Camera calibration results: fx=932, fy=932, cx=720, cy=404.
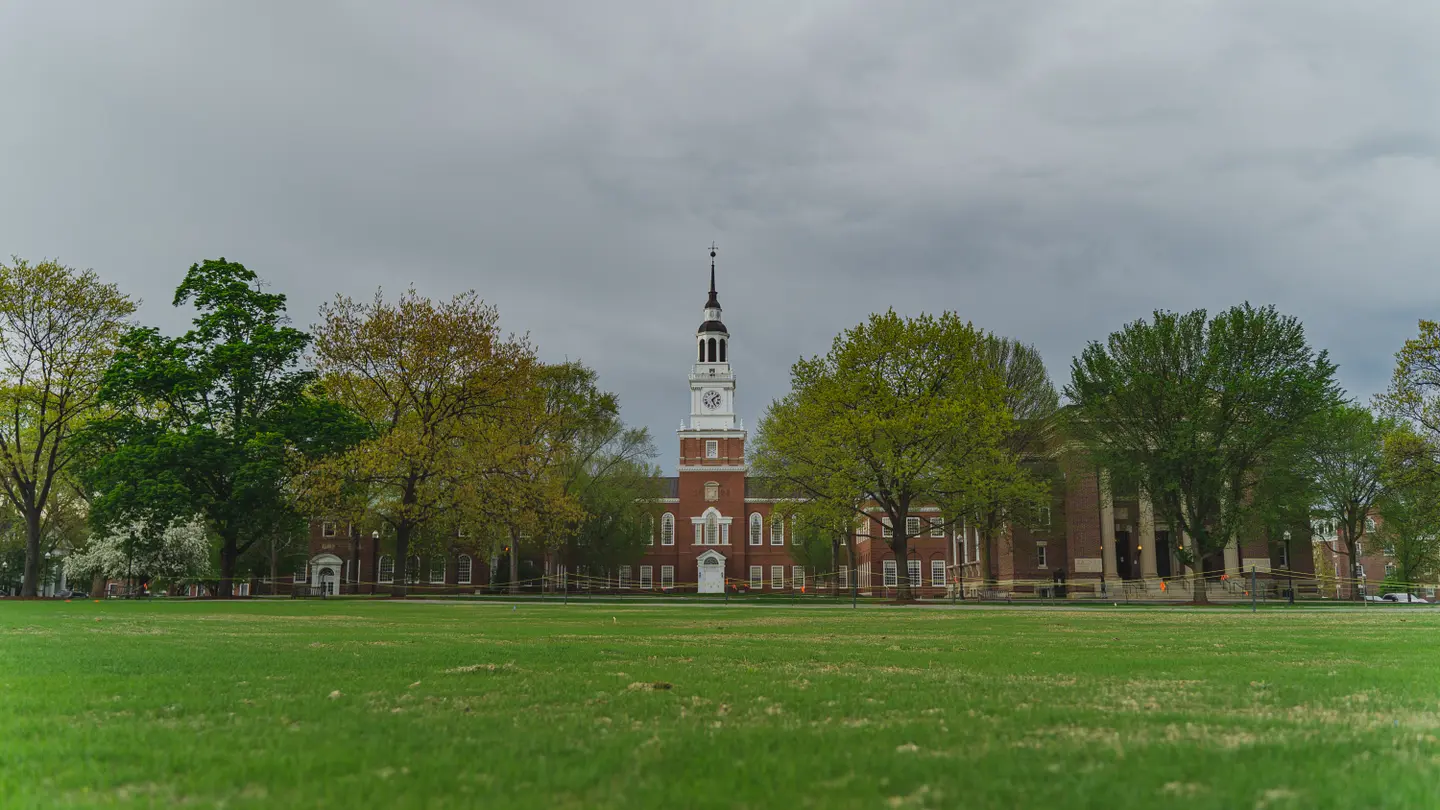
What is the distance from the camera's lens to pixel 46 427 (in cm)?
4212

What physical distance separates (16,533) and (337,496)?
47197 mm

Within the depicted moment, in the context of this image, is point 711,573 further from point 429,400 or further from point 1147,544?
point 429,400

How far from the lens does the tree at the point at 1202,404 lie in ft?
133

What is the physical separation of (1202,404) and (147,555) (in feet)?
180

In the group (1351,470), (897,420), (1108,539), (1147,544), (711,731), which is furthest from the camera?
(1108,539)

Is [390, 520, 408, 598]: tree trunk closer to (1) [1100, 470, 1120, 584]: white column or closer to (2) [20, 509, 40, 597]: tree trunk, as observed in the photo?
(2) [20, 509, 40, 597]: tree trunk

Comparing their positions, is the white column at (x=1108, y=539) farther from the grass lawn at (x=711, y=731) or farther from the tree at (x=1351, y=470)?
the grass lawn at (x=711, y=731)

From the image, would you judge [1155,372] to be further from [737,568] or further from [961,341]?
[737,568]

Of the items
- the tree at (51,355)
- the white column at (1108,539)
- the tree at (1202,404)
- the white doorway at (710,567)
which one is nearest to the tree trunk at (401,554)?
the tree at (51,355)

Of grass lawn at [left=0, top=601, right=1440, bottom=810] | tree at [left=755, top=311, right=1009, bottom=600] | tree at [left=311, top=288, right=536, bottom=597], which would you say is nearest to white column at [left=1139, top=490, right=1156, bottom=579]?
tree at [left=755, top=311, right=1009, bottom=600]

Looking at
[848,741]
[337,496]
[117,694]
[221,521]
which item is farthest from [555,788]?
[221,521]

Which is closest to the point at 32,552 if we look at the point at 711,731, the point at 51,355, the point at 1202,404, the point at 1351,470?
the point at 51,355

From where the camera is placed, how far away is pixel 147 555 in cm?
5203

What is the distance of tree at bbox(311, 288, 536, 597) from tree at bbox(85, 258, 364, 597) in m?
1.69
